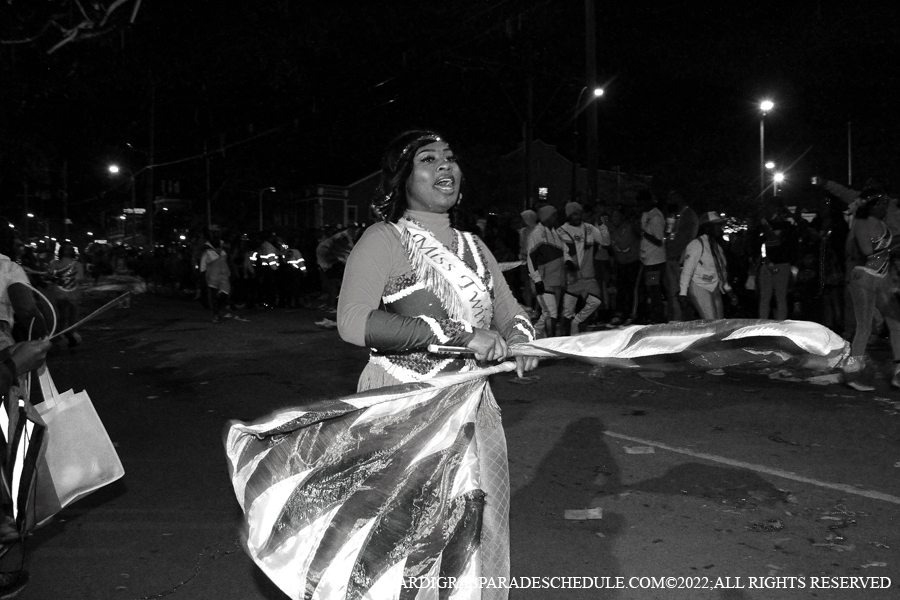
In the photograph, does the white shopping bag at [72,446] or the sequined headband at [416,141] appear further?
the white shopping bag at [72,446]

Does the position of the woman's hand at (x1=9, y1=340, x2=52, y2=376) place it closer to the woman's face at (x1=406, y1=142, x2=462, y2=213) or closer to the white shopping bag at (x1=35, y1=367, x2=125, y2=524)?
the white shopping bag at (x1=35, y1=367, x2=125, y2=524)

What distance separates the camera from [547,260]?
12.2m

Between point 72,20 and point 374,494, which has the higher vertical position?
point 72,20

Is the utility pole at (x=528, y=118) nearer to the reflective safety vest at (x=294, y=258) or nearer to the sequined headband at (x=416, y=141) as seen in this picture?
the reflective safety vest at (x=294, y=258)

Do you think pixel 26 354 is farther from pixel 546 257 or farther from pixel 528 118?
pixel 528 118

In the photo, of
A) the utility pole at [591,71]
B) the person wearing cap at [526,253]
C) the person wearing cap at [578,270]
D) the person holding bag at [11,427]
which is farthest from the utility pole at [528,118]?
the person holding bag at [11,427]

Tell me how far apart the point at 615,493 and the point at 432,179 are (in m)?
3.05

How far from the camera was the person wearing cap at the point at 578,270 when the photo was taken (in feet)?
40.3

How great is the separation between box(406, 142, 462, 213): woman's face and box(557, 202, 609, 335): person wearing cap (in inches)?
356

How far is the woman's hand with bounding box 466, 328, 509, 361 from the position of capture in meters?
2.95

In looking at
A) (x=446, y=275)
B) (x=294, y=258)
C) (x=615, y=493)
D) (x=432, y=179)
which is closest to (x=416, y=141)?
(x=432, y=179)

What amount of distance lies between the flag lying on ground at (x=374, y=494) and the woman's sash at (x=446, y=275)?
0.23 meters

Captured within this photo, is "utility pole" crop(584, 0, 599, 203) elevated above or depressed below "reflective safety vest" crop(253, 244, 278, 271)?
above

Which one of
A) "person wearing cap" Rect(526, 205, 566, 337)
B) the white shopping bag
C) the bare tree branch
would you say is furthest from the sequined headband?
the bare tree branch
